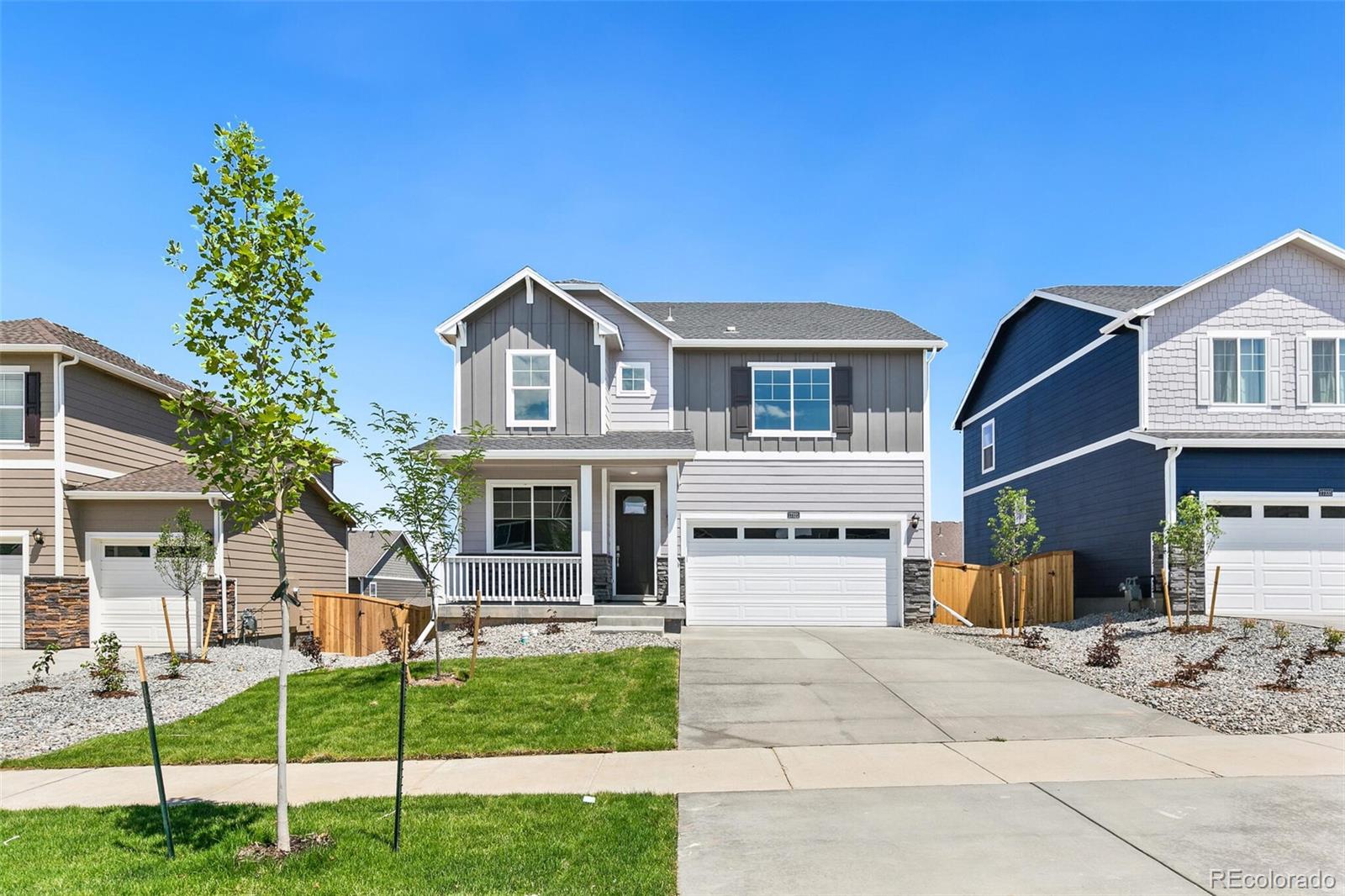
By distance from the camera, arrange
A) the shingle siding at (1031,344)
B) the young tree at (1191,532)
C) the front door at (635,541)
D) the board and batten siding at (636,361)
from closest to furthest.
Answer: the young tree at (1191,532) < the front door at (635,541) < the board and batten siding at (636,361) < the shingle siding at (1031,344)

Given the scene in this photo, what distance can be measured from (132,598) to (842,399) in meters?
15.2

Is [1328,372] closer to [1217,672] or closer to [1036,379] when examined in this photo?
[1036,379]

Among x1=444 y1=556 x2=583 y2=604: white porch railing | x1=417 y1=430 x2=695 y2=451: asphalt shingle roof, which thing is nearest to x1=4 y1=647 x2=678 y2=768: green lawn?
x1=444 y1=556 x2=583 y2=604: white porch railing

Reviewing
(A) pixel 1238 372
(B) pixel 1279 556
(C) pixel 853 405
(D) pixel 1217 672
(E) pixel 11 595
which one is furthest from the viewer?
(C) pixel 853 405

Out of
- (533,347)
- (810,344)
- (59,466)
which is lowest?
(59,466)

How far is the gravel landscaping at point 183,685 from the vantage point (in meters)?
10.4

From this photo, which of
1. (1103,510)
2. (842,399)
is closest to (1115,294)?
(1103,510)

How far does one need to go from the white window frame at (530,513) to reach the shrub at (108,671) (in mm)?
6940

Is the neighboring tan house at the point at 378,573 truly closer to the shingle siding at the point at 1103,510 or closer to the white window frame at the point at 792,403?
the white window frame at the point at 792,403

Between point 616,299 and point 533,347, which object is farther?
point 616,299

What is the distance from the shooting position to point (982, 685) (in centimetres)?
1153

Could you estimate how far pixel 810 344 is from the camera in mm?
19406

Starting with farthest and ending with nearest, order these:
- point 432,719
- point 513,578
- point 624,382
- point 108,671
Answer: point 624,382 < point 513,578 < point 108,671 < point 432,719

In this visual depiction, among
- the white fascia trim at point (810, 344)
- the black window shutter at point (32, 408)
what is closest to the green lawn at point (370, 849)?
the black window shutter at point (32, 408)
